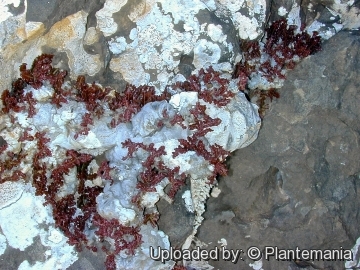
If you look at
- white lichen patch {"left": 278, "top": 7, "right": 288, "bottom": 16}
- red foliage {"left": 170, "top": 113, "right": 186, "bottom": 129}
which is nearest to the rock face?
white lichen patch {"left": 278, "top": 7, "right": 288, "bottom": 16}

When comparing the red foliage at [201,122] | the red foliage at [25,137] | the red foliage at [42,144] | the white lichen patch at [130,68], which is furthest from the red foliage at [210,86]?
the red foliage at [25,137]

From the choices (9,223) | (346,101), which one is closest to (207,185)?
(346,101)

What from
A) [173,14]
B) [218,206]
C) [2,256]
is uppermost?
[173,14]

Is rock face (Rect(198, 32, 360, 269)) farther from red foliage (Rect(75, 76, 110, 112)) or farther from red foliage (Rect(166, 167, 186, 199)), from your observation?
red foliage (Rect(75, 76, 110, 112))

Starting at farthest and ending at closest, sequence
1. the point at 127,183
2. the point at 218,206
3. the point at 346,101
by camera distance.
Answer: the point at 218,206 < the point at 346,101 < the point at 127,183

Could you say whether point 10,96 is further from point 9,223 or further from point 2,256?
point 2,256

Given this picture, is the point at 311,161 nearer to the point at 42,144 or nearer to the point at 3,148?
the point at 42,144
